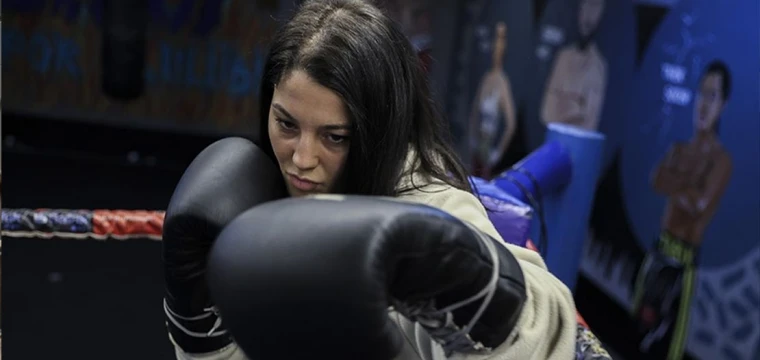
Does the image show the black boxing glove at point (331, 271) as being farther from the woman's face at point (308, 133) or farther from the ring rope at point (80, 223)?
the ring rope at point (80, 223)

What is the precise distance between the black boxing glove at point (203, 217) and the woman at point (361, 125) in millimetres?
20

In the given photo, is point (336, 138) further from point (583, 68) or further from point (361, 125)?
point (583, 68)

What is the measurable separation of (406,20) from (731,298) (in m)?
3.73

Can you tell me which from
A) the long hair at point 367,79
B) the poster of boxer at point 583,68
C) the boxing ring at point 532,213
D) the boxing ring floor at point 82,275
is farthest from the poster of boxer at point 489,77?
the long hair at point 367,79

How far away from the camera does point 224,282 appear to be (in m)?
0.45

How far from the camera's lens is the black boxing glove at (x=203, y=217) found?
608 millimetres

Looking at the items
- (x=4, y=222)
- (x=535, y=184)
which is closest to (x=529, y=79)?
(x=535, y=184)

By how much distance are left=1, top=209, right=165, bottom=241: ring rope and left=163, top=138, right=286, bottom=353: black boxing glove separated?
2.48 ft

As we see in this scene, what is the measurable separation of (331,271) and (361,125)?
0.79ft

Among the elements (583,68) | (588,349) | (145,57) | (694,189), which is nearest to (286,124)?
(588,349)

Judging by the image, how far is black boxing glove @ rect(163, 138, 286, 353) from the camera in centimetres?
61

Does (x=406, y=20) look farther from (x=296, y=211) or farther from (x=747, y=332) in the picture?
(x=296, y=211)

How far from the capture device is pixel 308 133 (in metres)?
0.66

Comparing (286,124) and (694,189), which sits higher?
(286,124)
